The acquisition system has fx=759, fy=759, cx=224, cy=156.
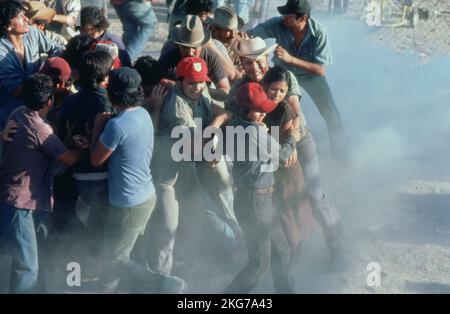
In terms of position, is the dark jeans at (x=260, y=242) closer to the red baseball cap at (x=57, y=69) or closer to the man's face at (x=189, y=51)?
the man's face at (x=189, y=51)

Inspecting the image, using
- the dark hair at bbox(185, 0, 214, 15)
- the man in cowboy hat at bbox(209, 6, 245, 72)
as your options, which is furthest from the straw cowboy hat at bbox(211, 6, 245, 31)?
the dark hair at bbox(185, 0, 214, 15)

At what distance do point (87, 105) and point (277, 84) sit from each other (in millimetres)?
1274

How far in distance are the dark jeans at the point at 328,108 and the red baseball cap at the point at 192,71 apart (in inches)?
76.9

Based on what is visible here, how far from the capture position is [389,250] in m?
5.97

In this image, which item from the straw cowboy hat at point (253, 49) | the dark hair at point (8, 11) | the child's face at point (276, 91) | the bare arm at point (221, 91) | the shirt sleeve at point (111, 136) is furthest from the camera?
the bare arm at point (221, 91)

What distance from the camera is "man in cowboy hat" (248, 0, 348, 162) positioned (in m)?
6.52

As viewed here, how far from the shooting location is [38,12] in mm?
6633

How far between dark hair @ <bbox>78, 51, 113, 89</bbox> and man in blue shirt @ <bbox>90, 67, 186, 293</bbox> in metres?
0.19

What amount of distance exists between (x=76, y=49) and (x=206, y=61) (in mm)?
974

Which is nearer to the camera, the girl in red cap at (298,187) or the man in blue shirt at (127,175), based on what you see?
the man in blue shirt at (127,175)

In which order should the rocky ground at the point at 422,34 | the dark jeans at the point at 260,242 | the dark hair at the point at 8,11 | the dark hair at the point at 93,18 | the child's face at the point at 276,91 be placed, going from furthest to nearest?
the rocky ground at the point at 422,34, the dark hair at the point at 93,18, the dark hair at the point at 8,11, the child's face at the point at 276,91, the dark jeans at the point at 260,242

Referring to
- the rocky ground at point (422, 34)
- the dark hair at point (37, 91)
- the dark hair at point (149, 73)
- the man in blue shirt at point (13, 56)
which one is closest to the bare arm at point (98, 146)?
the dark hair at point (37, 91)

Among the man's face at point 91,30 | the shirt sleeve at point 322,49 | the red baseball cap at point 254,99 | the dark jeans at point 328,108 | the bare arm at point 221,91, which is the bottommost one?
the dark jeans at point 328,108

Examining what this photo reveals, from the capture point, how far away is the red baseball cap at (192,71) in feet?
16.8
